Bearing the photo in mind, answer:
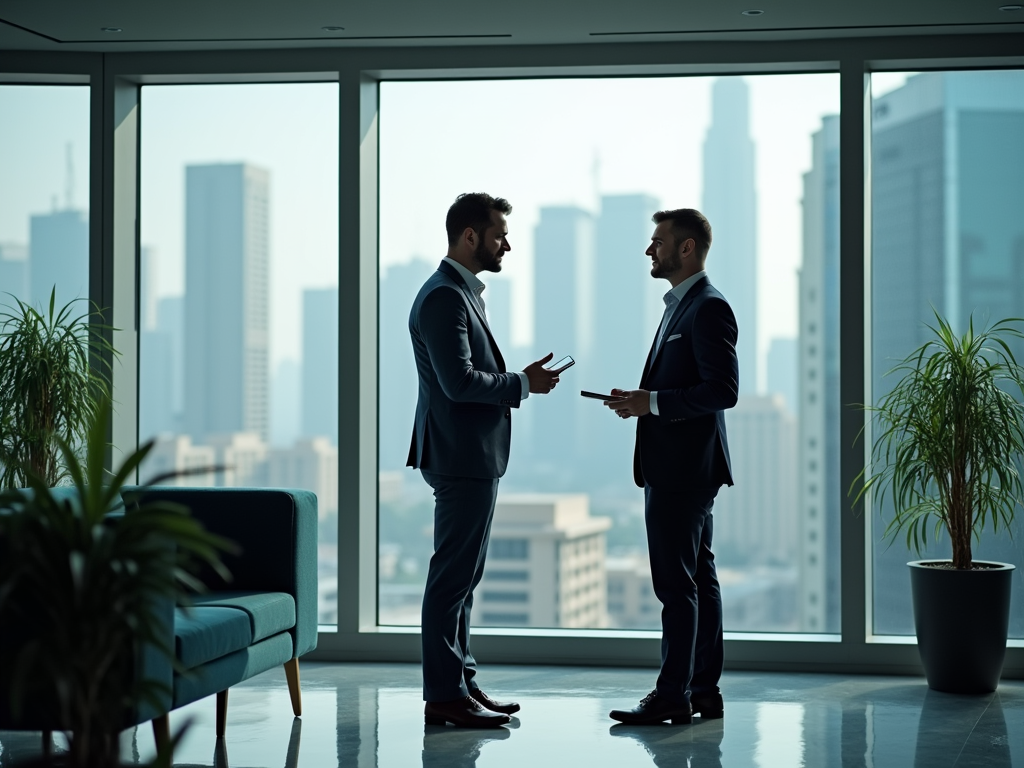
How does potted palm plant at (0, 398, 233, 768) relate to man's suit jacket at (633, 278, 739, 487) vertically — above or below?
below

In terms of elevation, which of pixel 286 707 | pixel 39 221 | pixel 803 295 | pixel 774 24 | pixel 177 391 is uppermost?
pixel 774 24

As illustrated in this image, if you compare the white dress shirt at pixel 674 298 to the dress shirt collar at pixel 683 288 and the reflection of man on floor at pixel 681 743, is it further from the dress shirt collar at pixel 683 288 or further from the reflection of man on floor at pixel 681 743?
the reflection of man on floor at pixel 681 743

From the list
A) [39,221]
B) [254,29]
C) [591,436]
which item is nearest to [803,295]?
[591,436]

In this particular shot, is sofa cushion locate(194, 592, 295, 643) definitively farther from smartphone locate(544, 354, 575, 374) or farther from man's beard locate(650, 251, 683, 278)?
man's beard locate(650, 251, 683, 278)

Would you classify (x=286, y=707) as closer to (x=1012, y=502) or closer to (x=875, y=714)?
(x=875, y=714)

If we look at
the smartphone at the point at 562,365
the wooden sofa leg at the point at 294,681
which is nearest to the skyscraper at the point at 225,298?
the wooden sofa leg at the point at 294,681

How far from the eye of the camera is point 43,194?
560 centimetres

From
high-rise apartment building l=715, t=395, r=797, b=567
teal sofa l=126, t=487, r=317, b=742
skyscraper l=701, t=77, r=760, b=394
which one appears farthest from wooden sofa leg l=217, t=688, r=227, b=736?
skyscraper l=701, t=77, r=760, b=394

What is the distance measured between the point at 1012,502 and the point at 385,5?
346cm

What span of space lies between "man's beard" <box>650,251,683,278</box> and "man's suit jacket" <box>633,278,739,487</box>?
0.11 meters

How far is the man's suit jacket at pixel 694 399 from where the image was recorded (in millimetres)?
3904

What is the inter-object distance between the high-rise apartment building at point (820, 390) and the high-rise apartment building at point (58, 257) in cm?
357

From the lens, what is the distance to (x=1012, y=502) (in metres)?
4.92

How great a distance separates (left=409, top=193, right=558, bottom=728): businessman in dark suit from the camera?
3848 millimetres
